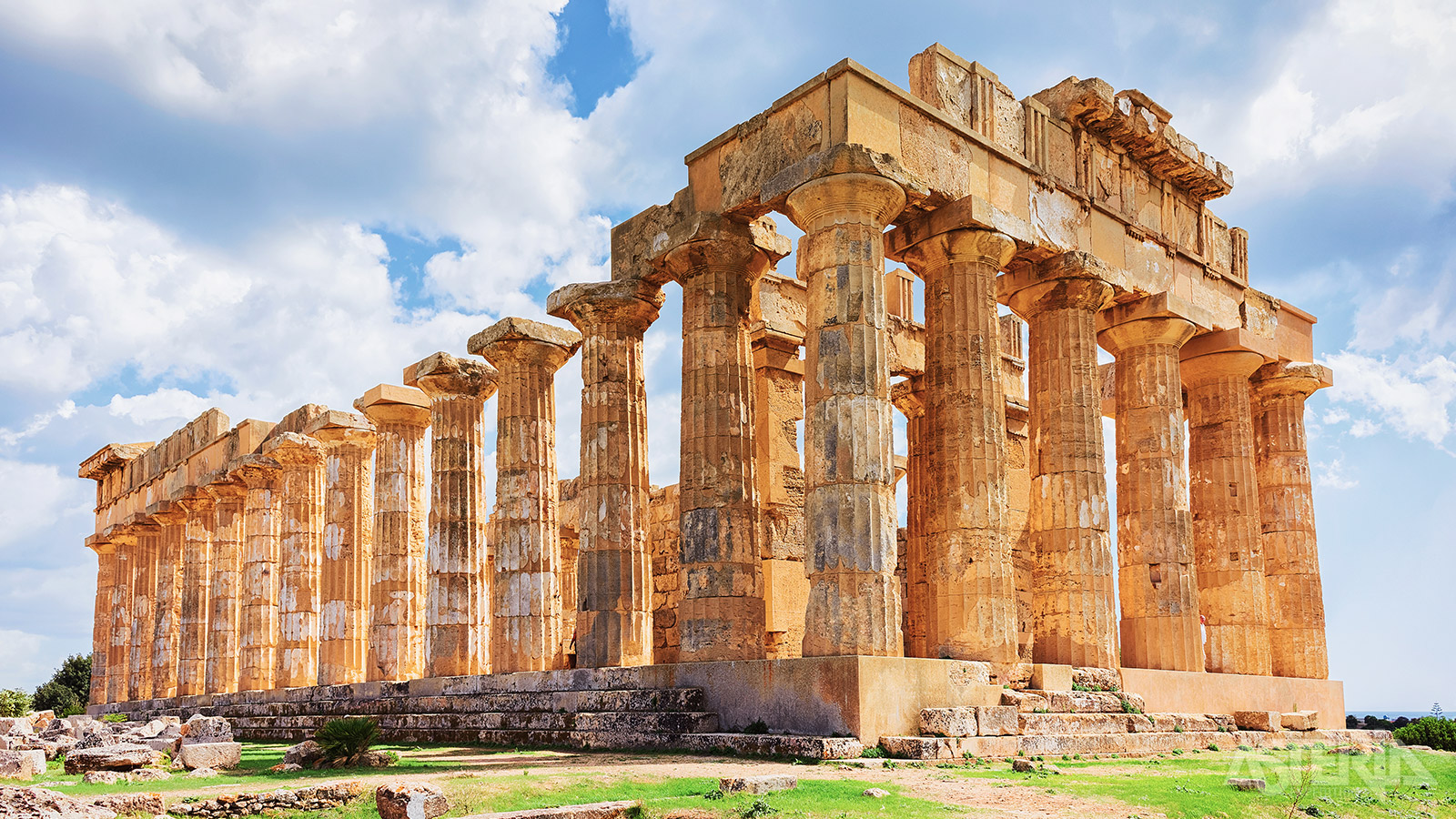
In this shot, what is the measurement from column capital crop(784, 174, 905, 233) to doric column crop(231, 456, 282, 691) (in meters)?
20.4

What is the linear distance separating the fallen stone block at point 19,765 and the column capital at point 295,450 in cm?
1695

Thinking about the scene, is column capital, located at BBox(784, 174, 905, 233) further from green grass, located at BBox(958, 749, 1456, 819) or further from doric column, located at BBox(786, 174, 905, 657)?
green grass, located at BBox(958, 749, 1456, 819)

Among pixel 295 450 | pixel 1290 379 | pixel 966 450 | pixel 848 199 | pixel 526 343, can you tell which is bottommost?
pixel 966 450

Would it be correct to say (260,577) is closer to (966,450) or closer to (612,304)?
(612,304)

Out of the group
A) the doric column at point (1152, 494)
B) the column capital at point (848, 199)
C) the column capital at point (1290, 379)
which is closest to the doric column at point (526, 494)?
the column capital at point (848, 199)

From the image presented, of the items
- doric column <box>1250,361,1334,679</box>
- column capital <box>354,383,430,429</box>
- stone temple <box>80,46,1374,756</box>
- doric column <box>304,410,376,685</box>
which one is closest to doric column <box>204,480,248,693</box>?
doric column <box>304,410,376,685</box>

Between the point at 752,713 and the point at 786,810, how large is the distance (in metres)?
5.72

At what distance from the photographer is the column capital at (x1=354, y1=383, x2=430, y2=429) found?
26219 millimetres

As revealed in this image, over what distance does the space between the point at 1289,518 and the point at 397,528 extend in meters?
18.4

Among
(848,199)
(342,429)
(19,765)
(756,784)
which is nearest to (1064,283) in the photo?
(848,199)

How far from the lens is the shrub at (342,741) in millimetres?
13070

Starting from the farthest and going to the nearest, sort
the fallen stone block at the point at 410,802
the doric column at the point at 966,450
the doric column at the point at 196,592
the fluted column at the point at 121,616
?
1. the fluted column at the point at 121,616
2. the doric column at the point at 196,592
3. the doric column at the point at 966,450
4. the fallen stone block at the point at 410,802

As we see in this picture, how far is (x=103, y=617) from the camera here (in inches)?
1651

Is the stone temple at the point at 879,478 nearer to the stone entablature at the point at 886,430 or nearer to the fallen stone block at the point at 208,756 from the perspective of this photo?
the stone entablature at the point at 886,430
